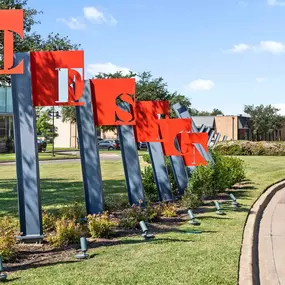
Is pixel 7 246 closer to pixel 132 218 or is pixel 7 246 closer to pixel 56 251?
pixel 56 251

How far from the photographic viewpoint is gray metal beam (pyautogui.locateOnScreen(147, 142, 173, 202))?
13.2m

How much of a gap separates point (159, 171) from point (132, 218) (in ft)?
13.2

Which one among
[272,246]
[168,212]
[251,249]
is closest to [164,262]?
[251,249]

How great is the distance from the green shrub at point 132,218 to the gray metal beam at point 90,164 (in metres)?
0.72

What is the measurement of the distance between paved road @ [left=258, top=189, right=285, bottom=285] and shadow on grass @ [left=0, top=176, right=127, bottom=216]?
12.3ft

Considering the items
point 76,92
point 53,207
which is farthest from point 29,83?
point 53,207

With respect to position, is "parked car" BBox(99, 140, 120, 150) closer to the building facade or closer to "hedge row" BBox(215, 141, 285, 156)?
"hedge row" BBox(215, 141, 285, 156)

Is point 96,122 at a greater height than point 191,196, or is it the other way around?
point 96,122

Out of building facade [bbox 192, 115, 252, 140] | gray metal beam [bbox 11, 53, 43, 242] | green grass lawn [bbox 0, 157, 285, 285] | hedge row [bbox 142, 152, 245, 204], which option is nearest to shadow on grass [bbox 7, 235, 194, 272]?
green grass lawn [bbox 0, 157, 285, 285]

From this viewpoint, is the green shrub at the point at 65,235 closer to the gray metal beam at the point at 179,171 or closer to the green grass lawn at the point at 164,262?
the green grass lawn at the point at 164,262

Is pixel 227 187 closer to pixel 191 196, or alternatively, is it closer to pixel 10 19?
pixel 191 196

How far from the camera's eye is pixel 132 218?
30.8ft

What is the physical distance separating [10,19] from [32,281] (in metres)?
4.18

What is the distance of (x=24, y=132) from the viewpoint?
8.40 metres
